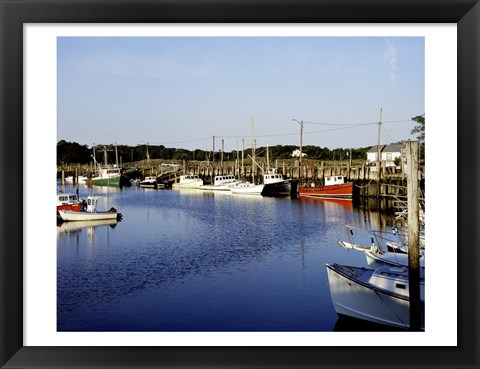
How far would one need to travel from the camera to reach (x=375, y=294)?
4.73 m

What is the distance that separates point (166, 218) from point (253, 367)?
1061cm

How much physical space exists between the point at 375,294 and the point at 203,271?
11.0 ft

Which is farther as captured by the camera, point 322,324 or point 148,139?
point 148,139

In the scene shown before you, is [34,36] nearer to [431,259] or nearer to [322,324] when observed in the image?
[431,259]

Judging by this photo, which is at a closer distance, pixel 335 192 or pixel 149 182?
pixel 335 192

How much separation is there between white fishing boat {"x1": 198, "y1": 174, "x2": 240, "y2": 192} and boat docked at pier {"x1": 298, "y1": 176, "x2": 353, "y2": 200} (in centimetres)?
428

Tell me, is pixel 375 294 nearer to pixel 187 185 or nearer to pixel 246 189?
pixel 246 189

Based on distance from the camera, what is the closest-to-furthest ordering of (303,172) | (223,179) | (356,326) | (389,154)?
(356,326) < (389,154) < (303,172) < (223,179)

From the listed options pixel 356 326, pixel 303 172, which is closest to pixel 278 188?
pixel 303 172

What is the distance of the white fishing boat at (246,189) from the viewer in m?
20.4

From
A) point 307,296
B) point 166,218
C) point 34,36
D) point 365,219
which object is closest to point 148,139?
point 166,218

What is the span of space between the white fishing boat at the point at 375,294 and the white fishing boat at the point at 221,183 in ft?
56.3

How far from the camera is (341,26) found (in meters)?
2.88

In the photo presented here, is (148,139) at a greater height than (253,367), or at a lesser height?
greater
